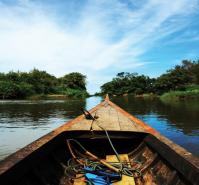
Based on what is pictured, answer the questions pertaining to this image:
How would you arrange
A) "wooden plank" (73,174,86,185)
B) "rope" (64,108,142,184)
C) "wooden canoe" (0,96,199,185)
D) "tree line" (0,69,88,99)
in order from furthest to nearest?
"tree line" (0,69,88,99)
"rope" (64,108,142,184)
"wooden plank" (73,174,86,185)
"wooden canoe" (0,96,199,185)

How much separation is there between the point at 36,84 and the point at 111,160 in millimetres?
55534

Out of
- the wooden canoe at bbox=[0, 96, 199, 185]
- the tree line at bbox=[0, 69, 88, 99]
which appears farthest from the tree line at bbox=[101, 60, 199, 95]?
the wooden canoe at bbox=[0, 96, 199, 185]

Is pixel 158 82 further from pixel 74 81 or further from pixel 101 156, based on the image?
pixel 101 156

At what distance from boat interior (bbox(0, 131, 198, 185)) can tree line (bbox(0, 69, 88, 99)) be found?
43.8 meters

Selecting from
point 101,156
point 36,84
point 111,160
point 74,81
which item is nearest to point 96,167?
point 111,160

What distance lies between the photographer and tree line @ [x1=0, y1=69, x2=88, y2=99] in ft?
157

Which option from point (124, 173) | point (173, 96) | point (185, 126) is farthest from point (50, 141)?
point (173, 96)

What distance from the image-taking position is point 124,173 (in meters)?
3.92

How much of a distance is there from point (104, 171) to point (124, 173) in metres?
0.27

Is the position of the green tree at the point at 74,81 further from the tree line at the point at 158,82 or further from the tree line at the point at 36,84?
the tree line at the point at 158,82

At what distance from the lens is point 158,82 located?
195 ft

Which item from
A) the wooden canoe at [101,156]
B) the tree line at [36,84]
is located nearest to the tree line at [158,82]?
the tree line at [36,84]

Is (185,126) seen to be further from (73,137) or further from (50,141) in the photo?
(50,141)

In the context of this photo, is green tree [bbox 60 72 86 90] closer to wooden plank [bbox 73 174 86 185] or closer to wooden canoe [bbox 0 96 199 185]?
wooden canoe [bbox 0 96 199 185]
